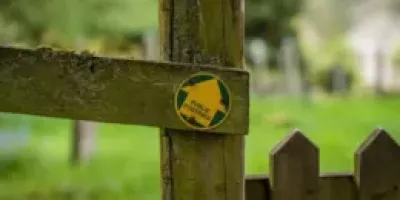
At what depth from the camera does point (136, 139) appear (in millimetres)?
4445

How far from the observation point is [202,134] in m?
1.11

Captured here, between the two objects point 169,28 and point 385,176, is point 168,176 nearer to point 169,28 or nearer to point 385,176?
point 169,28

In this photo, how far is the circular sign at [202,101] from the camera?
108cm

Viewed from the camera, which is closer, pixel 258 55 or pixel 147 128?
pixel 147 128

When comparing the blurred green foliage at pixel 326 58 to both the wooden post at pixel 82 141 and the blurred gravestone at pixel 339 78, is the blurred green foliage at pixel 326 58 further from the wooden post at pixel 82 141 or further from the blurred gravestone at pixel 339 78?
the wooden post at pixel 82 141

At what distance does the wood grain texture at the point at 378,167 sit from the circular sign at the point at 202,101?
0.34 metres

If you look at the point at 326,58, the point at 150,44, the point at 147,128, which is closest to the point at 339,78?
the point at 326,58

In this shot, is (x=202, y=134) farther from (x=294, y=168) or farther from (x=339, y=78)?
(x=339, y=78)

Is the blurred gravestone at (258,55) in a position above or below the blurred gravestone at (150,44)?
above

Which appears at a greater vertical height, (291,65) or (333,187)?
(291,65)

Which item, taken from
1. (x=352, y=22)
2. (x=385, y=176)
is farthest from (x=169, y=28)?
(x=352, y=22)

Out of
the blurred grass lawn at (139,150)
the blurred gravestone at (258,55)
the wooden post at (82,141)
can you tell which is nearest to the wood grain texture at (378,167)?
the blurred grass lawn at (139,150)

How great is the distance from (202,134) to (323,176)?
1.04 ft

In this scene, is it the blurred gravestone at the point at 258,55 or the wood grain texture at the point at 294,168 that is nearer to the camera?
the wood grain texture at the point at 294,168
